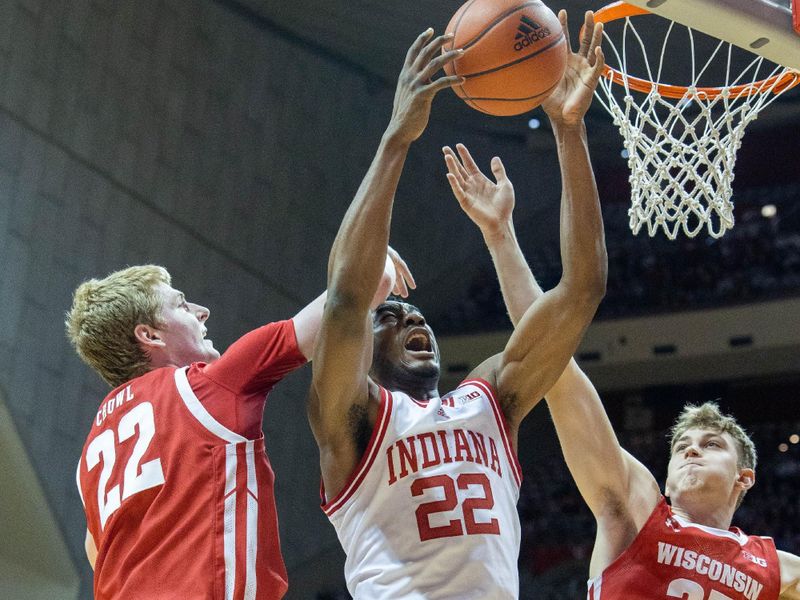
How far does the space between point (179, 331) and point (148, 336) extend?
3.5 inches

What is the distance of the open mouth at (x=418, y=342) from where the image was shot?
124 inches

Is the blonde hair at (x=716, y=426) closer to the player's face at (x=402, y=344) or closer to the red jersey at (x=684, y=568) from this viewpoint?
the red jersey at (x=684, y=568)

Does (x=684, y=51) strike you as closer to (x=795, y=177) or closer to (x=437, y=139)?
(x=437, y=139)

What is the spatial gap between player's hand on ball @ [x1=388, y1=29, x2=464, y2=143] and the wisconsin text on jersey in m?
2.04

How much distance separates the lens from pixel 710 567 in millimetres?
3957

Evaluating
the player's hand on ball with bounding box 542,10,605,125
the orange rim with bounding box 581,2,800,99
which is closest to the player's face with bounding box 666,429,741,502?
the orange rim with bounding box 581,2,800,99

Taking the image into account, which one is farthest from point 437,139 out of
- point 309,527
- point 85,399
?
point 85,399

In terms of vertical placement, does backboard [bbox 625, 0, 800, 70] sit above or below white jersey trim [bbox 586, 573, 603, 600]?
above

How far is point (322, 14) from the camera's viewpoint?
41.7ft

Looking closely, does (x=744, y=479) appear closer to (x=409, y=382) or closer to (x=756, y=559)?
(x=756, y=559)

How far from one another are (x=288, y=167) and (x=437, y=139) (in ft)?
11.8

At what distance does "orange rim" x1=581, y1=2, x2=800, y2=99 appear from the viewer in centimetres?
429

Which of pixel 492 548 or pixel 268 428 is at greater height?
pixel 268 428

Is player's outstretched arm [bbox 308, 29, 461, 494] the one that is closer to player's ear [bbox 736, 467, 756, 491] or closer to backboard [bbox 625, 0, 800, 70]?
backboard [bbox 625, 0, 800, 70]
